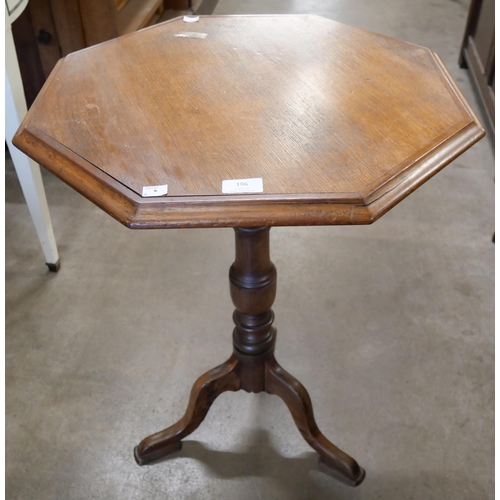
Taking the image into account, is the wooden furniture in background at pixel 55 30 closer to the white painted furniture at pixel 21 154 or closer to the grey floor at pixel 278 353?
the grey floor at pixel 278 353

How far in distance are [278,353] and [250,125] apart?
0.84 metres

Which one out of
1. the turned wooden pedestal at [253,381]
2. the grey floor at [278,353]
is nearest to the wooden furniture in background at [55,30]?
the grey floor at [278,353]

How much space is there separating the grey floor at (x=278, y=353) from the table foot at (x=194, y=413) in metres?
0.03

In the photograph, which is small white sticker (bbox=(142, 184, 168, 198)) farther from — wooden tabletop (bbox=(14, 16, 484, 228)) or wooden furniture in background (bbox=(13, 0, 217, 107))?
wooden furniture in background (bbox=(13, 0, 217, 107))

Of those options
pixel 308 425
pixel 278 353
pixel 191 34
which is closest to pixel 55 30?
pixel 191 34

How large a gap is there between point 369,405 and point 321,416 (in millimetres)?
128

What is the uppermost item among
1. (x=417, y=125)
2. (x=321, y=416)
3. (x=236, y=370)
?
(x=417, y=125)

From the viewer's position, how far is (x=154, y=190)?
0.81 m

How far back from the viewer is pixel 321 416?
147cm

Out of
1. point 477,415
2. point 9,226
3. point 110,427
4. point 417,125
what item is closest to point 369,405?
point 477,415

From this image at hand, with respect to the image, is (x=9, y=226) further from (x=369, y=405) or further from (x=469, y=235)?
(x=469, y=235)

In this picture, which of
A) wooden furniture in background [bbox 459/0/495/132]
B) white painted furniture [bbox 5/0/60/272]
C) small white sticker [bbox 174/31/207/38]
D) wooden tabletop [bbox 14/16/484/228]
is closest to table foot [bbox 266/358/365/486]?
wooden tabletop [bbox 14/16/484/228]

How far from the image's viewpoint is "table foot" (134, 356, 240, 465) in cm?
128

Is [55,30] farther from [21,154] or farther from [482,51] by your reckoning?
[482,51]
